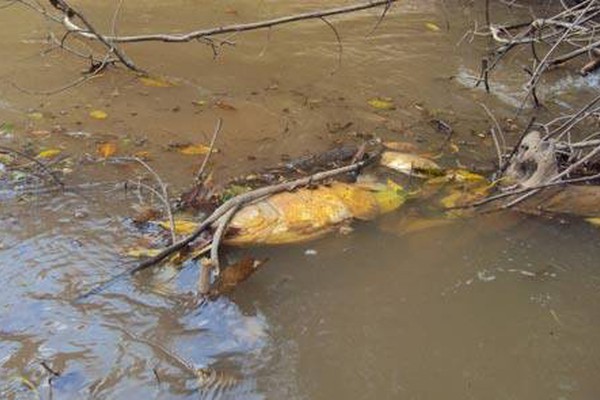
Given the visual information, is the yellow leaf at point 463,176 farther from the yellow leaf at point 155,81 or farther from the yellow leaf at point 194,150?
the yellow leaf at point 155,81

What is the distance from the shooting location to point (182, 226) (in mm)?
3482

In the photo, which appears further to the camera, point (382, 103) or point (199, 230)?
point (382, 103)

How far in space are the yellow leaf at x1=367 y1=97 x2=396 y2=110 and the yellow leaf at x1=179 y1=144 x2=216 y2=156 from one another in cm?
138

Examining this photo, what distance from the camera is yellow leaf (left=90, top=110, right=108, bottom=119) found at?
186 inches

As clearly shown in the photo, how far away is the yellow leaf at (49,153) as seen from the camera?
164 inches

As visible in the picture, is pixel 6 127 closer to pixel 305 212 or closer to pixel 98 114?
pixel 98 114

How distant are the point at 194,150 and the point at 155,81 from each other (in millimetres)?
1238

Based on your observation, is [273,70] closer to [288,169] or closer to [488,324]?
[288,169]

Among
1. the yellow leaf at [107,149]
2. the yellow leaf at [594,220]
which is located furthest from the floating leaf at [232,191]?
the yellow leaf at [594,220]

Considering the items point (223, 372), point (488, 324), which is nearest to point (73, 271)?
point (223, 372)

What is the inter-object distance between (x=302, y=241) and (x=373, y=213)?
45 cm

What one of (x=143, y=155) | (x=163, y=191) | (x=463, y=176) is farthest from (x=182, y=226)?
(x=463, y=176)

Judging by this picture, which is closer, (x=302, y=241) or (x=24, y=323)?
(x=24, y=323)

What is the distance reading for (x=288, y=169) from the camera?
4164 millimetres
